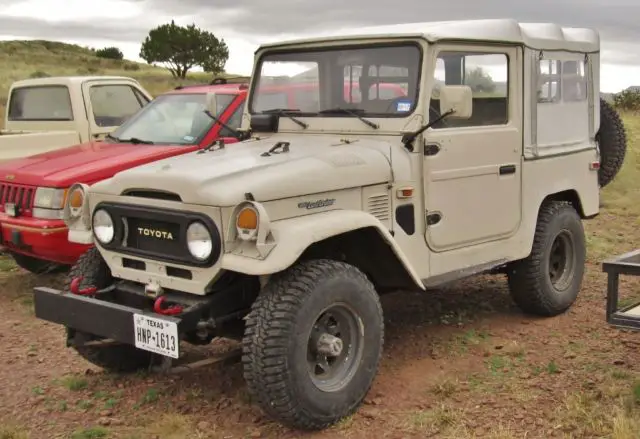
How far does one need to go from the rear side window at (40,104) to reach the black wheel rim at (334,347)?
216 inches

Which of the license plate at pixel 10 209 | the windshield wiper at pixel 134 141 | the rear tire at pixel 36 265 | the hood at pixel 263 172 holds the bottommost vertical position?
the rear tire at pixel 36 265

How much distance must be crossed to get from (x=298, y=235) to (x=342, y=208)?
0.56 m

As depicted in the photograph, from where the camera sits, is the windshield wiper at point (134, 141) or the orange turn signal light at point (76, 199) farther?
the windshield wiper at point (134, 141)

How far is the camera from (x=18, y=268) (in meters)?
7.96

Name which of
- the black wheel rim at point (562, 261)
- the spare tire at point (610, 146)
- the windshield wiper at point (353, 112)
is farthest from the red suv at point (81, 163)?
the spare tire at point (610, 146)

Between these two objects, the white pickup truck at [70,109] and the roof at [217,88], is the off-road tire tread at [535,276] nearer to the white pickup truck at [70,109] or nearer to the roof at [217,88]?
the roof at [217,88]

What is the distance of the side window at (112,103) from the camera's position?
8672 millimetres

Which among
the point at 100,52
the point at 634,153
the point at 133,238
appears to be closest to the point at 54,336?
the point at 133,238

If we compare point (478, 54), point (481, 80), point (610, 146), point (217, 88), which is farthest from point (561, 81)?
point (217, 88)

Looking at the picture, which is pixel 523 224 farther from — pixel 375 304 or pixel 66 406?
pixel 66 406

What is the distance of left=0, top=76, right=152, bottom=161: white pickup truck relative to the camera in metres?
8.21

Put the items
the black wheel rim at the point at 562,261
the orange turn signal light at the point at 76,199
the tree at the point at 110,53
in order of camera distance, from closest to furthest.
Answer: the orange turn signal light at the point at 76,199 < the black wheel rim at the point at 562,261 < the tree at the point at 110,53

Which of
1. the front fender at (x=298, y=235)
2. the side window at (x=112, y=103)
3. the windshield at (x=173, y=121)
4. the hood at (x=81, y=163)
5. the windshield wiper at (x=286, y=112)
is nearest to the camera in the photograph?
the front fender at (x=298, y=235)

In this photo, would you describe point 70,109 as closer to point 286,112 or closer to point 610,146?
point 286,112
